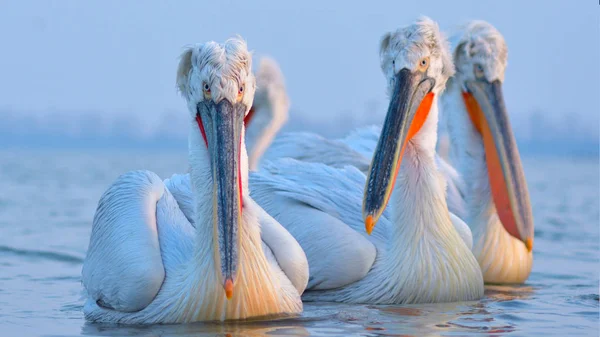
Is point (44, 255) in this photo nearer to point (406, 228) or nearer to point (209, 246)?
point (406, 228)

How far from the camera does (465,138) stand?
643 cm

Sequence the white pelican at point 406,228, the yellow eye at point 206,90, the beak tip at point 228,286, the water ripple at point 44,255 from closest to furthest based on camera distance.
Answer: the beak tip at point 228,286 → the yellow eye at point 206,90 → the white pelican at point 406,228 → the water ripple at point 44,255

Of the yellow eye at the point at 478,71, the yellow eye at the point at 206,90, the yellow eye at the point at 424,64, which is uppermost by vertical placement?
the yellow eye at the point at 478,71

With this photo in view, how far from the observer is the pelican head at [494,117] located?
6.06m

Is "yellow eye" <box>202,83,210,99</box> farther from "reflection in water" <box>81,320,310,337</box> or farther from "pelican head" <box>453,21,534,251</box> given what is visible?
"pelican head" <box>453,21,534,251</box>

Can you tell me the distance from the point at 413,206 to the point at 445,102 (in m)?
1.56

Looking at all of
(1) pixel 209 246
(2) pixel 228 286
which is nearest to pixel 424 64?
(1) pixel 209 246

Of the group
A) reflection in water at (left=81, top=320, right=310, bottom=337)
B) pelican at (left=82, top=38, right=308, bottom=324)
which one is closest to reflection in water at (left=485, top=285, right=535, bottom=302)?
pelican at (left=82, top=38, right=308, bottom=324)

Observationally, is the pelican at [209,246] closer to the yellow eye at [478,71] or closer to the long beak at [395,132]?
the long beak at [395,132]

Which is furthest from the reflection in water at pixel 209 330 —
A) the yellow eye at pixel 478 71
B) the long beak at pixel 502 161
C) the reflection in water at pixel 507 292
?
the yellow eye at pixel 478 71

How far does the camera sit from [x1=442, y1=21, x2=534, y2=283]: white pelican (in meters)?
6.10

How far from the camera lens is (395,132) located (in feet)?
16.6

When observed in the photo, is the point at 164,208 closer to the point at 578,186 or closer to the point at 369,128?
the point at 369,128

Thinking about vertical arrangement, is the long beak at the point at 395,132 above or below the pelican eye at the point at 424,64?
below
